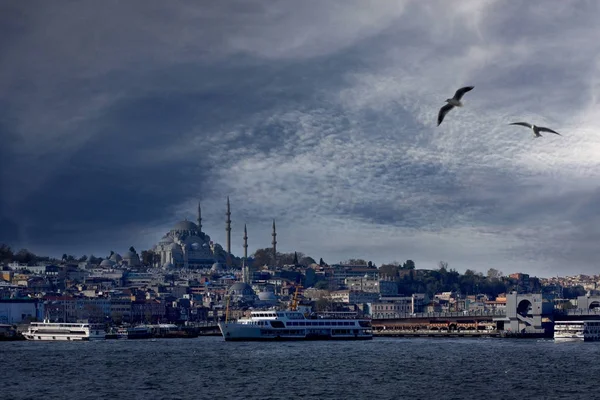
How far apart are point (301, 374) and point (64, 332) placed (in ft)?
204

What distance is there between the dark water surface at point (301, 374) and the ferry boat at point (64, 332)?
3056cm

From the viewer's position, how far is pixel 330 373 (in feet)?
186

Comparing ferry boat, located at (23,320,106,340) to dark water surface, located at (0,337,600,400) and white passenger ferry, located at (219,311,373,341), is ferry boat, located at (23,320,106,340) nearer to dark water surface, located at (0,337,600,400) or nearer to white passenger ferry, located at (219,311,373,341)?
white passenger ferry, located at (219,311,373,341)

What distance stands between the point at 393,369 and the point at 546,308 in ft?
227

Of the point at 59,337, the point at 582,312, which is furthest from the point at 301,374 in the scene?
the point at 582,312

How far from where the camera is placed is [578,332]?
4193 inches

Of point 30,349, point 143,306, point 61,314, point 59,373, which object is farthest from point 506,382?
point 143,306

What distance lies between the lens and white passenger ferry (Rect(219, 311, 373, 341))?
102 meters

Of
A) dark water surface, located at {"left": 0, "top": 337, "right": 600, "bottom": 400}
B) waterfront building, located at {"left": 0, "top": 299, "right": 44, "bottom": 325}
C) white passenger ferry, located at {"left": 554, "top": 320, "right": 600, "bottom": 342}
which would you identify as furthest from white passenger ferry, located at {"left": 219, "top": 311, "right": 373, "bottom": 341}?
waterfront building, located at {"left": 0, "top": 299, "right": 44, "bottom": 325}

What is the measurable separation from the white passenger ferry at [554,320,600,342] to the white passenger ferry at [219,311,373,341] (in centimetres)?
2007

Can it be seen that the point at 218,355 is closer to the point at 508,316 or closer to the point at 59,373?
the point at 59,373

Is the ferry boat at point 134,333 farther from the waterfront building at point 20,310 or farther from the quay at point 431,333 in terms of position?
the waterfront building at point 20,310

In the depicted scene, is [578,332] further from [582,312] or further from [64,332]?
[64,332]

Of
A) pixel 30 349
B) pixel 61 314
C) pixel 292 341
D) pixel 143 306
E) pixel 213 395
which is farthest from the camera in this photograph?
pixel 143 306
